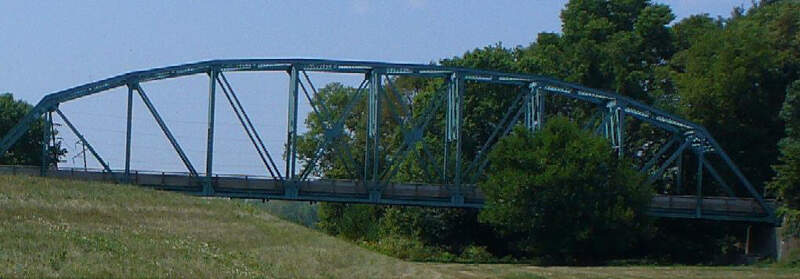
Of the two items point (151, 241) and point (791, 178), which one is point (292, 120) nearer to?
point (791, 178)

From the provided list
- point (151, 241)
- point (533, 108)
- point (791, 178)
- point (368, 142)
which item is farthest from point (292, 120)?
point (151, 241)

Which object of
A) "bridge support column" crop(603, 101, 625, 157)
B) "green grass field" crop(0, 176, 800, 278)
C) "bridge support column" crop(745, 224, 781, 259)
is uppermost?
"bridge support column" crop(603, 101, 625, 157)

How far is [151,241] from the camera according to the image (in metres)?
35.6

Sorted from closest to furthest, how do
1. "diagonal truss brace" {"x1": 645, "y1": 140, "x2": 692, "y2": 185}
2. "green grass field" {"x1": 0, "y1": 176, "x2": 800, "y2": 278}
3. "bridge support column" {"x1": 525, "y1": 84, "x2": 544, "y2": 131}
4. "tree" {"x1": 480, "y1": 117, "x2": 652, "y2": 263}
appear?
"green grass field" {"x1": 0, "y1": 176, "x2": 800, "y2": 278}
"tree" {"x1": 480, "y1": 117, "x2": 652, "y2": 263}
"diagonal truss brace" {"x1": 645, "y1": 140, "x2": 692, "y2": 185}
"bridge support column" {"x1": 525, "y1": 84, "x2": 544, "y2": 131}

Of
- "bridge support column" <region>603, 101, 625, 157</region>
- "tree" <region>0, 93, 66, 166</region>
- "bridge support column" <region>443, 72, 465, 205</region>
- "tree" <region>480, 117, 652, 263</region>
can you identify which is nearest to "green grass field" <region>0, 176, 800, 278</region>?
"tree" <region>480, 117, 652, 263</region>

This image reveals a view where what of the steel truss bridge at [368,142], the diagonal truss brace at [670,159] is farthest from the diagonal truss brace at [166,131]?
the diagonal truss brace at [670,159]

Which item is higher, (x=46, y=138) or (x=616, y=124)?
(x=616, y=124)

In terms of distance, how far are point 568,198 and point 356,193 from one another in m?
17.0

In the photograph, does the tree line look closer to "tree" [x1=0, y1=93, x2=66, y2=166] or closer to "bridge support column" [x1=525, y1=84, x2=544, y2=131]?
"tree" [x1=0, y1=93, x2=66, y2=166]

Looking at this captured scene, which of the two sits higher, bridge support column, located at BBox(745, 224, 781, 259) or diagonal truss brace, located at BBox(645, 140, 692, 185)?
diagonal truss brace, located at BBox(645, 140, 692, 185)

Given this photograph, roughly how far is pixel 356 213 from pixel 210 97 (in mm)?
24591

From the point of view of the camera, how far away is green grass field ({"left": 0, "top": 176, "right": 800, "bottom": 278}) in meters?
29.5

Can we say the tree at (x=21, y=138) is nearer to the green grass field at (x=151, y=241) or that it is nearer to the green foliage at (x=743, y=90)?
the green grass field at (x=151, y=241)

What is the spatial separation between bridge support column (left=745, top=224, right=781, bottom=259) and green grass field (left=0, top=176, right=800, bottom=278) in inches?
1154
